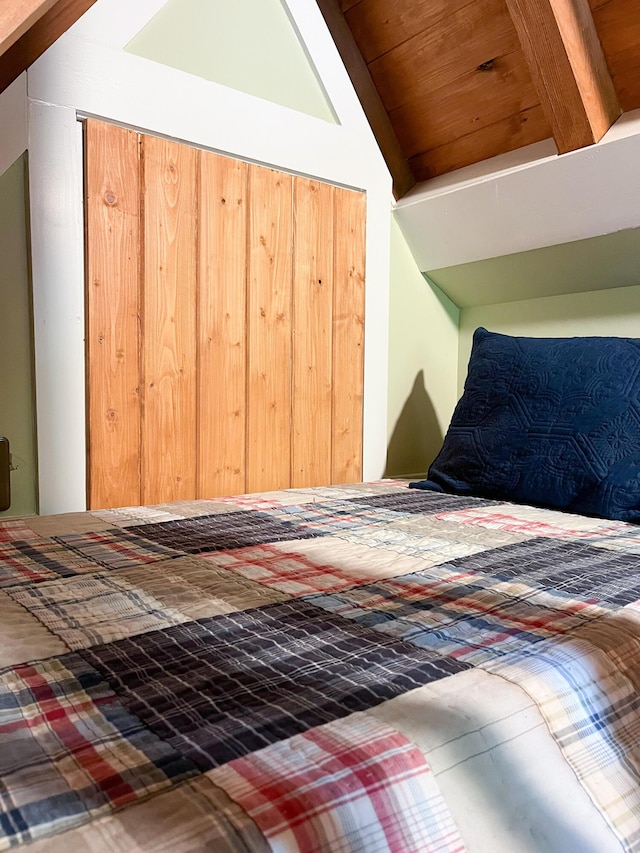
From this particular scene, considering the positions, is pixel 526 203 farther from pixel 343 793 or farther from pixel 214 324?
pixel 343 793

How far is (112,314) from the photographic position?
57.5 inches

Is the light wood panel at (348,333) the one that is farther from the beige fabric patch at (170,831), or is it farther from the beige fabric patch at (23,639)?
the beige fabric patch at (170,831)

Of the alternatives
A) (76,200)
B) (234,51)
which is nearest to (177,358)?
(76,200)

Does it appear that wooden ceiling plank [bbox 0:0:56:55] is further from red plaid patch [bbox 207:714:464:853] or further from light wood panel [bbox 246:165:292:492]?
red plaid patch [bbox 207:714:464:853]

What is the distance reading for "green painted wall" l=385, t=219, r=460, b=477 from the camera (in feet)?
6.61

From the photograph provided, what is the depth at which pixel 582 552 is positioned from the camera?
99 centimetres

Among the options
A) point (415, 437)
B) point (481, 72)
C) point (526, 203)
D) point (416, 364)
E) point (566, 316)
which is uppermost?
point (481, 72)

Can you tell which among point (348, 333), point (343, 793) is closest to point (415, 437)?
point (348, 333)

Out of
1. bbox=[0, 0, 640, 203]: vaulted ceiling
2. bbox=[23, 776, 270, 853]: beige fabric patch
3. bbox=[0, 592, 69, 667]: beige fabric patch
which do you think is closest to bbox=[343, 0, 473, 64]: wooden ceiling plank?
bbox=[0, 0, 640, 203]: vaulted ceiling

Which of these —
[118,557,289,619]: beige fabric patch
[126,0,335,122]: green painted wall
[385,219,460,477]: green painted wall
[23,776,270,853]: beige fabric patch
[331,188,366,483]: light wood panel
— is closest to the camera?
[23,776,270,853]: beige fabric patch

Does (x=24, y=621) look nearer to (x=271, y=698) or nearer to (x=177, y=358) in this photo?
(x=271, y=698)

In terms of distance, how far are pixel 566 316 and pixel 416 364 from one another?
18.6 inches

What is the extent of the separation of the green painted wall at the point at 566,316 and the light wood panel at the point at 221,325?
0.85 metres

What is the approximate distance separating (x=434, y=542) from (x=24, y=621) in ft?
2.04
